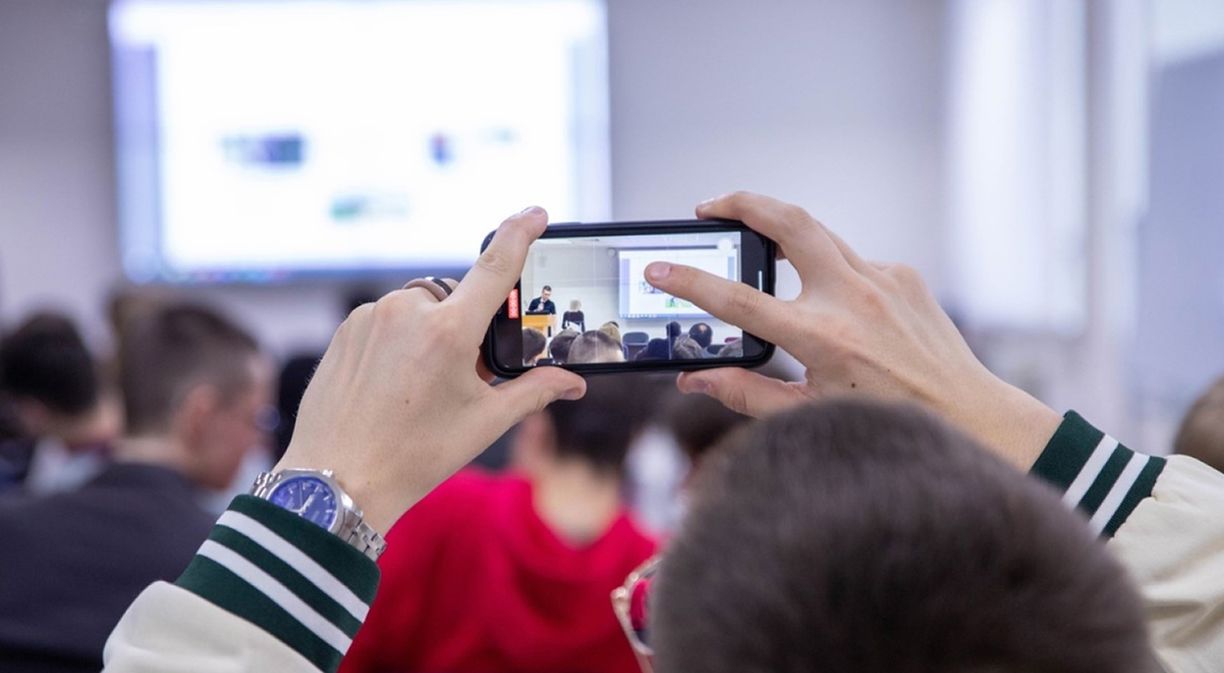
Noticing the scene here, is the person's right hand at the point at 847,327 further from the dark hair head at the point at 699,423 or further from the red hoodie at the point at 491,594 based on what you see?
the red hoodie at the point at 491,594

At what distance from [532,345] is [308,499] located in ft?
0.94

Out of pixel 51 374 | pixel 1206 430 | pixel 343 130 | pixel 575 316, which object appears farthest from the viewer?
pixel 343 130

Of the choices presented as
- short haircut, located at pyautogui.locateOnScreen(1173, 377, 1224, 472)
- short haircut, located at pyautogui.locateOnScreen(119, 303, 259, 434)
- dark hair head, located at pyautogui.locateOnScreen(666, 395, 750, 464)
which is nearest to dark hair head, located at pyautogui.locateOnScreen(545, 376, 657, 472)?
dark hair head, located at pyautogui.locateOnScreen(666, 395, 750, 464)

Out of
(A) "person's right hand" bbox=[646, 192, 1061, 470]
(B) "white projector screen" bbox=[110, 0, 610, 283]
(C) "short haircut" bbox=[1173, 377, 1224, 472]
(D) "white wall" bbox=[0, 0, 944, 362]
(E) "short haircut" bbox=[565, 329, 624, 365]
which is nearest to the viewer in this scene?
(A) "person's right hand" bbox=[646, 192, 1061, 470]

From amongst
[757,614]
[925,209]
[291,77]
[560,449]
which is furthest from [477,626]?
[925,209]

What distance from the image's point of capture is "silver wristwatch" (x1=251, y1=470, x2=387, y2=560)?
2.26 ft

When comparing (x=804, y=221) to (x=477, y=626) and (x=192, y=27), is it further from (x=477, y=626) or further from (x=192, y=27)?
(x=192, y=27)

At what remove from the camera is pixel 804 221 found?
0.91m

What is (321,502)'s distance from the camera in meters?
0.70

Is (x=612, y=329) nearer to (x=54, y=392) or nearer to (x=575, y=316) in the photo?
(x=575, y=316)

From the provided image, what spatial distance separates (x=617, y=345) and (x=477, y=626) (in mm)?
1341

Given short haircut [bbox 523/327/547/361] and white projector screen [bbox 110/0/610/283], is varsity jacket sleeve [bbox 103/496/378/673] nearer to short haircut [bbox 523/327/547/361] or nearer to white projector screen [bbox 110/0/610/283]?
short haircut [bbox 523/327/547/361]

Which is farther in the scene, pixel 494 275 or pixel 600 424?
pixel 600 424

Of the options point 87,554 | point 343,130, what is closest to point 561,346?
point 87,554
